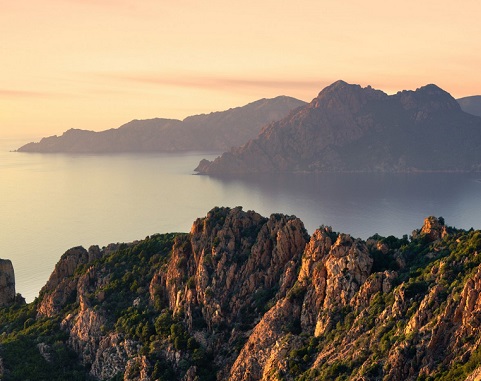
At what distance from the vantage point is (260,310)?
88.6 m

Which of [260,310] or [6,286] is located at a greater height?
[260,310]

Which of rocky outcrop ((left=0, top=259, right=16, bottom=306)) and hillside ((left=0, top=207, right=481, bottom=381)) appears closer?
hillside ((left=0, top=207, right=481, bottom=381))

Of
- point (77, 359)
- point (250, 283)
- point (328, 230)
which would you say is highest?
point (328, 230)

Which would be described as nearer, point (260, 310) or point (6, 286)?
point (260, 310)

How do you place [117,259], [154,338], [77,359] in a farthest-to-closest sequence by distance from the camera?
[117,259]
[77,359]
[154,338]

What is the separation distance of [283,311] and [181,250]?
25158mm

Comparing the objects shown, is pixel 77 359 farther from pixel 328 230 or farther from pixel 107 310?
pixel 328 230

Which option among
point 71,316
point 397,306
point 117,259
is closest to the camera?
point 397,306

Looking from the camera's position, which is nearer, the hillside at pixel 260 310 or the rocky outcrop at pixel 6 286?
the hillside at pixel 260 310

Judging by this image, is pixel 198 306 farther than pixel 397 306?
Yes

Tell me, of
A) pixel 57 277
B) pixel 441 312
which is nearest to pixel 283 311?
pixel 441 312

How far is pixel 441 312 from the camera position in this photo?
64812 mm

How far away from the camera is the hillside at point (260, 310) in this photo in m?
65.8

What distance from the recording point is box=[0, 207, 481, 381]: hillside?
65750 millimetres
